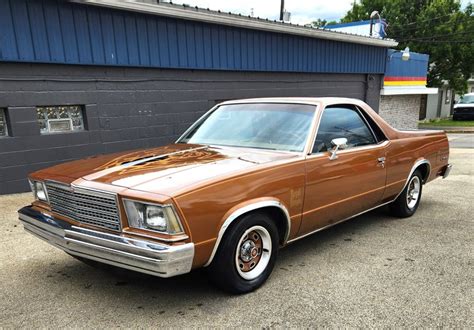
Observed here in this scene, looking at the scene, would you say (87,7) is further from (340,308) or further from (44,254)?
(340,308)

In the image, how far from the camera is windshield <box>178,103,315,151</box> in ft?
12.5

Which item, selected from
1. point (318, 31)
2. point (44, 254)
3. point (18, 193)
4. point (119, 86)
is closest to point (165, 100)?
point (119, 86)

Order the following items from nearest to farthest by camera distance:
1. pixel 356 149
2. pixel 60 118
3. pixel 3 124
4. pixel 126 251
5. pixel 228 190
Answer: pixel 126 251 < pixel 228 190 < pixel 356 149 < pixel 3 124 < pixel 60 118

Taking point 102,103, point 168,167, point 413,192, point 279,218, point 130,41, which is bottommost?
point 413,192

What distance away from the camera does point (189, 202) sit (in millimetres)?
2664

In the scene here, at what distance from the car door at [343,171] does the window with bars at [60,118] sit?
484 centimetres

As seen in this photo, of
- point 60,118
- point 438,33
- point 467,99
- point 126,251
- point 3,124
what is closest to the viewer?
point 126,251

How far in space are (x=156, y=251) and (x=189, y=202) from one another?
39cm

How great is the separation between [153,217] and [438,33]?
28.5 meters

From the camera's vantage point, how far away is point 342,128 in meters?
4.22

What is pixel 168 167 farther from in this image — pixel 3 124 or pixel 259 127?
pixel 3 124

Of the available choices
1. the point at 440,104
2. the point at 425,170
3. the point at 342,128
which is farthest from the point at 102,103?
the point at 440,104

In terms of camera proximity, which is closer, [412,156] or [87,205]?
[87,205]

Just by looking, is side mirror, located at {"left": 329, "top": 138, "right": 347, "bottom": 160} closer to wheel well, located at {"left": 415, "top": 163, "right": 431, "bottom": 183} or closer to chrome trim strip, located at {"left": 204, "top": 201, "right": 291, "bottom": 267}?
chrome trim strip, located at {"left": 204, "top": 201, "right": 291, "bottom": 267}
